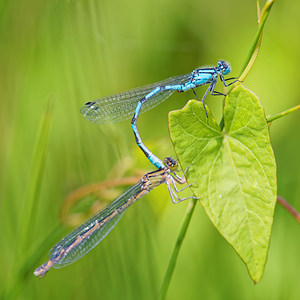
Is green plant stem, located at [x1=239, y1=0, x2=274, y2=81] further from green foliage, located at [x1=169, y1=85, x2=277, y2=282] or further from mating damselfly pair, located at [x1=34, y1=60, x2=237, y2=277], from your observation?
mating damselfly pair, located at [x1=34, y1=60, x2=237, y2=277]

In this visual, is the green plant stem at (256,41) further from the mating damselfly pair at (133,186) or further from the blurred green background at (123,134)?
the blurred green background at (123,134)

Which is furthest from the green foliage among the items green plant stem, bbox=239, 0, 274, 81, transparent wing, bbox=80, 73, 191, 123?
transparent wing, bbox=80, 73, 191, 123

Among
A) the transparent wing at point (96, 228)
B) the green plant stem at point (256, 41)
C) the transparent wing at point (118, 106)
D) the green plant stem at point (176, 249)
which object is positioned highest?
the transparent wing at point (118, 106)

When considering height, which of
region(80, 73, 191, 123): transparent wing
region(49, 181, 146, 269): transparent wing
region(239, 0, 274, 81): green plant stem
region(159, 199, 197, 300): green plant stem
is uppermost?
region(80, 73, 191, 123): transparent wing

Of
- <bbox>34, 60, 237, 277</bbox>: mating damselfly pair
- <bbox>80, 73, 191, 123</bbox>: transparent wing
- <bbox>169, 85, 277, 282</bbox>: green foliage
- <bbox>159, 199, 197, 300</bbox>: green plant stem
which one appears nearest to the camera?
<bbox>169, 85, 277, 282</bbox>: green foliage

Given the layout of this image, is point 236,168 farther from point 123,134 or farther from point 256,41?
point 123,134

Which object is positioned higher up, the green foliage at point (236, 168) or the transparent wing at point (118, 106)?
the transparent wing at point (118, 106)

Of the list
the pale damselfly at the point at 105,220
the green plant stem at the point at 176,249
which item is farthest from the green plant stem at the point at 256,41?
the pale damselfly at the point at 105,220
